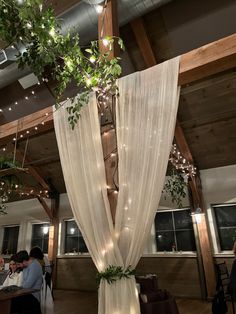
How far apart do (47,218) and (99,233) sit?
22.5 ft

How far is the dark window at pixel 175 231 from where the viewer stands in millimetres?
6102

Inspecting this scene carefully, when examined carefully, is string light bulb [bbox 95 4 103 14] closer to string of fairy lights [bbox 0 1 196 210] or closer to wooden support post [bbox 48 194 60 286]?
string of fairy lights [bbox 0 1 196 210]

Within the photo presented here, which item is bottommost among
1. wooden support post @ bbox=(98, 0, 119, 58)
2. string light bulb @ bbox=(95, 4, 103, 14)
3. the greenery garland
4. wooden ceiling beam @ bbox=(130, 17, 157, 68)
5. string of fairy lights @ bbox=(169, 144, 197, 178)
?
the greenery garland

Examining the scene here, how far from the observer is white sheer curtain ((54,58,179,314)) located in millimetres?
1883

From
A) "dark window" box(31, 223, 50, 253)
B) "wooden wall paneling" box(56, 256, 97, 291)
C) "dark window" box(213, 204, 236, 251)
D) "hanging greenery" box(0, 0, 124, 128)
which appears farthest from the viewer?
"dark window" box(31, 223, 50, 253)

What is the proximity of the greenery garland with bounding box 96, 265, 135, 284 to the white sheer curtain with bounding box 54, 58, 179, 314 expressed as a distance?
0.10 feet

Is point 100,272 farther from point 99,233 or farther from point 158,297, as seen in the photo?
point 158,297

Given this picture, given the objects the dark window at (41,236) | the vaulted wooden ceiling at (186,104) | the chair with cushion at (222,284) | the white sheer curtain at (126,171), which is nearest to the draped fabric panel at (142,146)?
the white sheer curtain at (126,171)

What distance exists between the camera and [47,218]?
8.32m

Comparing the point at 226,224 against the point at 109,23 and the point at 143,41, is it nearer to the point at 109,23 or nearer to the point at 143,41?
the point at 143,41

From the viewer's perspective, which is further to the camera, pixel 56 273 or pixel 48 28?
pixel 56 273

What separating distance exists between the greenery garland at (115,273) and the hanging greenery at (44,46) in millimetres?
1318

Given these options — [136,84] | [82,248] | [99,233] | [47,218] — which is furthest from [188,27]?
[47,218]

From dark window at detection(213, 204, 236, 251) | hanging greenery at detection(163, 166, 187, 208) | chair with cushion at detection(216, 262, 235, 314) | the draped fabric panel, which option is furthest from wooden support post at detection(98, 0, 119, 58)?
dark window at detection(213, 204, 236, 251)
